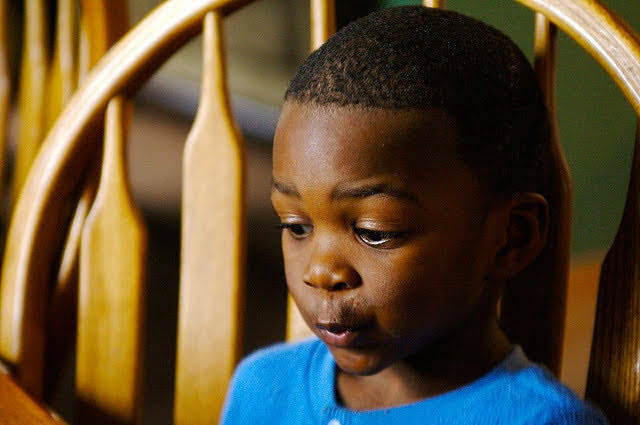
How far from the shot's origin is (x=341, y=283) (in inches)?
23.3

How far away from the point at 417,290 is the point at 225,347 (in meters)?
0.33

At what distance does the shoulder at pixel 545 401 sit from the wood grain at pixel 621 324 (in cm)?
4

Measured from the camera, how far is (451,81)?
0.57 meters

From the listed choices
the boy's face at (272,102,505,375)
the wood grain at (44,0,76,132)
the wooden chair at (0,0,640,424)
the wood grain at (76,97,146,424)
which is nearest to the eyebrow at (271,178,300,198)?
the boy's face at (272,102,505,375)

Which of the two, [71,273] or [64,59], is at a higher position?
[64,59]

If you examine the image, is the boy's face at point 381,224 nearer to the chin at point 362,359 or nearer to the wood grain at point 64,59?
the chin at point 362,359

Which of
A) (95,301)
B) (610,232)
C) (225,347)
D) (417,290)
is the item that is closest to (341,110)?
(417,290)

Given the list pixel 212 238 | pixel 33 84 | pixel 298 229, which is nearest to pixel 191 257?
pixel 212 238

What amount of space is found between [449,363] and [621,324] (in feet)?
0.48

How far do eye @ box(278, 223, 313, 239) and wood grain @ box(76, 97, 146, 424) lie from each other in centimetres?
33

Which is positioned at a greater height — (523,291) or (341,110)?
(341,110)

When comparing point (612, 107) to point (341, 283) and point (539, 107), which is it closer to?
point (539, 107)

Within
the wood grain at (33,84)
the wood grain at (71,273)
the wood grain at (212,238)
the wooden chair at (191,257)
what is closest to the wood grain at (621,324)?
the wooden chair at (191,257)

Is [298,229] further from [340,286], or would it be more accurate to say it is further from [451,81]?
[451,81]
